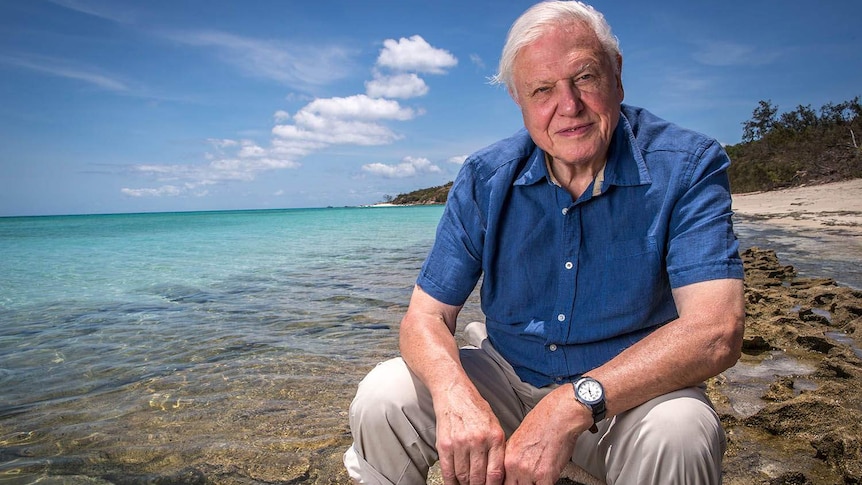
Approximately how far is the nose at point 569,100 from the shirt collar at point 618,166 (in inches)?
7.6

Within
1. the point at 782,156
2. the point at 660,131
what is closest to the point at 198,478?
the point at 660,131

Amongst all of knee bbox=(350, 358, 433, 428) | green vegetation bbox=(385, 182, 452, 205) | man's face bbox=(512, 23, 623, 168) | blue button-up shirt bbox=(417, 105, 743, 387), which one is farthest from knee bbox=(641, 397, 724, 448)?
green vegetation bbox=(385, 182, 452, 205)

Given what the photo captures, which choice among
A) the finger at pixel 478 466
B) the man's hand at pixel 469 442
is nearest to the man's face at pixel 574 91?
the man's hand at pixel 469 442

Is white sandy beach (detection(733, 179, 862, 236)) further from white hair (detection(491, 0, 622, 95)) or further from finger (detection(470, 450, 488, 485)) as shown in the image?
finger (detection(470, 450, 488, 485))

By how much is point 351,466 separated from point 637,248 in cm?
130

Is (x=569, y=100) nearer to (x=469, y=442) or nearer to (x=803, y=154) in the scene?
(x=469, y=442)

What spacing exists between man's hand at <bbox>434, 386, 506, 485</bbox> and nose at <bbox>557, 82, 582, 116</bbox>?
1096 mm

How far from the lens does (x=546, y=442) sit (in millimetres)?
1631

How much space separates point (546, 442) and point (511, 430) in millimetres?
610

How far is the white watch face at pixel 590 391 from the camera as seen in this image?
165 centimetres

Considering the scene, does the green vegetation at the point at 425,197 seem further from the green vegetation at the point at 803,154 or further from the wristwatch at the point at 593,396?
the wristwatch at the point at 593,396

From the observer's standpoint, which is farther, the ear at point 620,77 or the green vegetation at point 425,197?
the green vegetation at point 425,197

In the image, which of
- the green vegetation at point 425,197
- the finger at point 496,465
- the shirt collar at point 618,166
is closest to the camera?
the finger at point 496,465

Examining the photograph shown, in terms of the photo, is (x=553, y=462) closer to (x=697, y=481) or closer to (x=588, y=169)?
(x=697, y=481)
